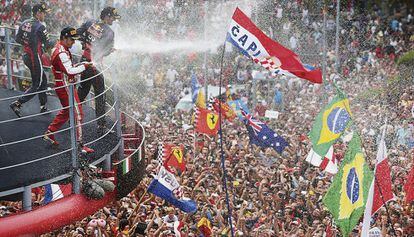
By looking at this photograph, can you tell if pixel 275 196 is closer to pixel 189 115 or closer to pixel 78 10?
pixel 189 115

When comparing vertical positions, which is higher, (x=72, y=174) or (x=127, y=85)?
(x=72, y=174)

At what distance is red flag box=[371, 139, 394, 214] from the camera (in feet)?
29.9

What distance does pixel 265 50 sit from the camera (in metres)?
9.70

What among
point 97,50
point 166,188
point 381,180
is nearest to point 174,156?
point 166,188

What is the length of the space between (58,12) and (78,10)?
882 millimetres

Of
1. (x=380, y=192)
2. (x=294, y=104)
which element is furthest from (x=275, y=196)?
(x=294, y=104)

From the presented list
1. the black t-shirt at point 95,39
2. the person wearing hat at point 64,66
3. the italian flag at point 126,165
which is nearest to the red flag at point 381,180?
the italian flag at point 126,165

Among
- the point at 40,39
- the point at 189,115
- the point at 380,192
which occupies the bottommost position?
the point at 189,115

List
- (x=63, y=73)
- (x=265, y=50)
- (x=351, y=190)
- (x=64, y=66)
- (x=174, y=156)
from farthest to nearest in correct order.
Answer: (x=174, y=156) < (x=265, y=50) < (x=351, y=190) < (x=63, y=73) < (x=64, y=66)

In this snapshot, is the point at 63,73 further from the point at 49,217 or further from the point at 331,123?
the point at 331,123

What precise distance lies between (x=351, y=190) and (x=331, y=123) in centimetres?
157

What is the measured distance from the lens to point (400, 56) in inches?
1028

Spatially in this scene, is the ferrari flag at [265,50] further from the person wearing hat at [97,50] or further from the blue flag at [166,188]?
the blue flag at [166,188]

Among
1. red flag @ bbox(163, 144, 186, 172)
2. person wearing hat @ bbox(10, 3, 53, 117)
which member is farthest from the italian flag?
red flag @ bbox(163, 144, 186, 172)
